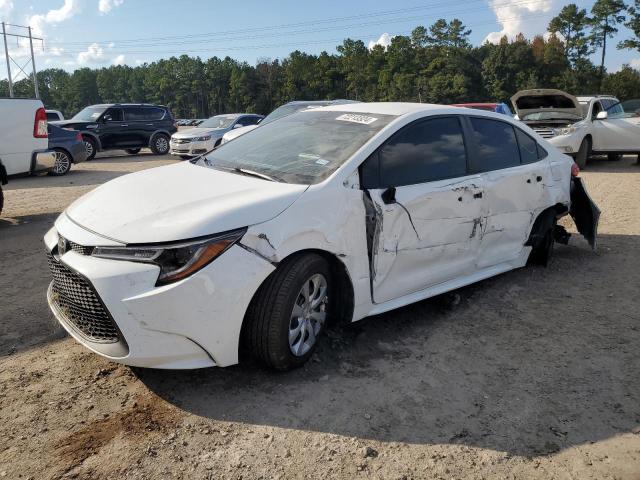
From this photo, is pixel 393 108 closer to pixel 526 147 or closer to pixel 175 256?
pixel 526 147

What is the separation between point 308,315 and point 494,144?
246 cm

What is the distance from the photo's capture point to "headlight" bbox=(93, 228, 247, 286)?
2777mm

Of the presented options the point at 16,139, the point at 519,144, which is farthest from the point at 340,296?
the point at 16,139

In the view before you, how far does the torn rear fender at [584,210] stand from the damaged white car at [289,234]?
1.18 metres

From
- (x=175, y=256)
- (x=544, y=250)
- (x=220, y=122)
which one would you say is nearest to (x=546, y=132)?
(x=544, y=250)

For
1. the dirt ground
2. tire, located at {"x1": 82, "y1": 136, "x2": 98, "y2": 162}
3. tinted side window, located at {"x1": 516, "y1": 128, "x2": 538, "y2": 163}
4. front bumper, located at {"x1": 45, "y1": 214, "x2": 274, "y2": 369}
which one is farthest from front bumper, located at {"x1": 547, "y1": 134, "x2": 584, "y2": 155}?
tire, located at {"x1": 82, "y1": 136, "x2": 98, "y2": 162}

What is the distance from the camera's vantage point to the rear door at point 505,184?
14.8 ft

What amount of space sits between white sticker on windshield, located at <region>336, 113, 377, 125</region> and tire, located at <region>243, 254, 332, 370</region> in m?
1.27

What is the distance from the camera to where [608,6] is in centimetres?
6316

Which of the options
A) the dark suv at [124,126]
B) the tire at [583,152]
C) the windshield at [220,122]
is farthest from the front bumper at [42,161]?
the tire at [583,152]

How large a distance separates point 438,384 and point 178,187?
80.0 inches

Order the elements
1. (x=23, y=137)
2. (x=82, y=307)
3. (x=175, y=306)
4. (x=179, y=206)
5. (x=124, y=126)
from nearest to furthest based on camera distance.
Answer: (x=175, y=306) < (x=82, y=307) < (x=179, y=206) < (x=23, y=137) < (x=124, y=126)

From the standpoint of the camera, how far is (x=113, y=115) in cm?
1764

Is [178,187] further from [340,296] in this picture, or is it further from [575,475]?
[575,475]
